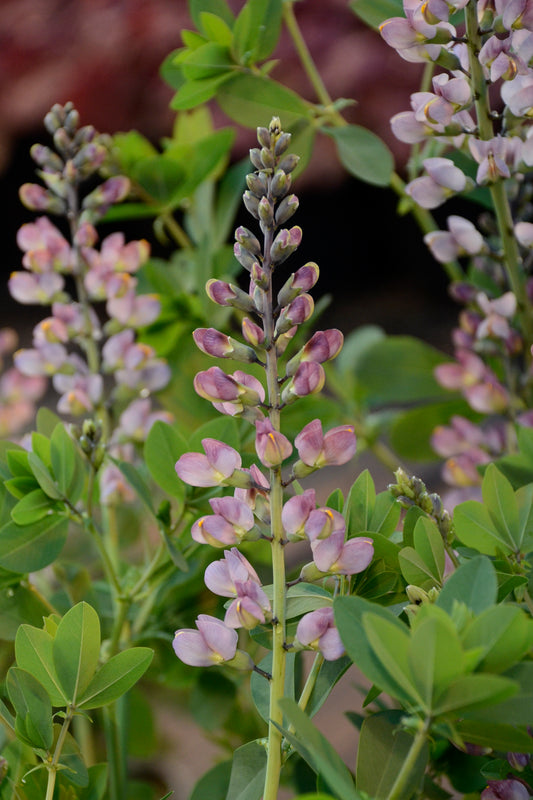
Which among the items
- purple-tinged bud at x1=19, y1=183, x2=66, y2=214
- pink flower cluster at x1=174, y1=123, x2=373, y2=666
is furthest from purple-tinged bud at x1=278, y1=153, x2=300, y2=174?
purple-tinged bud at x1=19, y1=183, x2=66, y2=214

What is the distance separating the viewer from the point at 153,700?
0.58 metres

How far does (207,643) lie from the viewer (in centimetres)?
23

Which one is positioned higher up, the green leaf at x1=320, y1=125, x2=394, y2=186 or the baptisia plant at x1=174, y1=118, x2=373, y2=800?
the green leaf at x1=320, y1=125, x2=394, y2=186

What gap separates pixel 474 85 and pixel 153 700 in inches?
18.2

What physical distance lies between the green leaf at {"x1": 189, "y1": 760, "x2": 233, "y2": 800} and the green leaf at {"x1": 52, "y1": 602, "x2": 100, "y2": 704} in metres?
0.09

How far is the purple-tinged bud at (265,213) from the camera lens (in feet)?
0.79

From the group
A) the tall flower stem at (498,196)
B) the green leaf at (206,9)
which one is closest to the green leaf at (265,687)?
the tall flower stem at (498,196)

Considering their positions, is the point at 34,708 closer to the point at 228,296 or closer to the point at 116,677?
the point at 116,677

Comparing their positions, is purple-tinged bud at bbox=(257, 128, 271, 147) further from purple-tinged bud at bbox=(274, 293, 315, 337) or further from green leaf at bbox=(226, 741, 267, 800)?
green leaf at bbox=(226, 741, 267, 800)

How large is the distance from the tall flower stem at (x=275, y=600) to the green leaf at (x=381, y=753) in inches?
1.1

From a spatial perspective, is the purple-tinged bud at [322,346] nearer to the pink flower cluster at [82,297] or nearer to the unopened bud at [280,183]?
the unopened bud at [280,183]

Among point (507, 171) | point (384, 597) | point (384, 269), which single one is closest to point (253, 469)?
point (384, 597)

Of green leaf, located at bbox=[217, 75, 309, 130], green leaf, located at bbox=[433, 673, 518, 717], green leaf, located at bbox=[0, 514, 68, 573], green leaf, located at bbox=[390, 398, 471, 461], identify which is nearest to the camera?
green leaf, located at bbox=[433, 673, 518, 717]

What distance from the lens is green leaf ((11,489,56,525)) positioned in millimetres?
297
